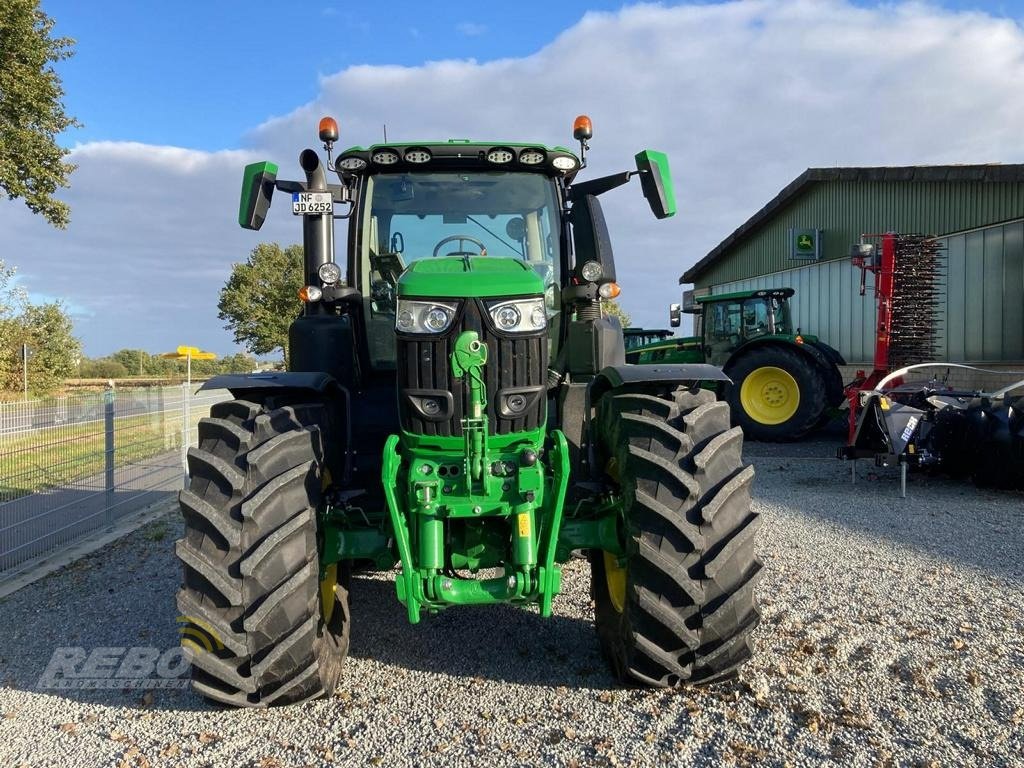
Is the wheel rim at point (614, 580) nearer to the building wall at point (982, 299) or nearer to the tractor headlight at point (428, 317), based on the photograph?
the tractor headlight at point (428, 317)

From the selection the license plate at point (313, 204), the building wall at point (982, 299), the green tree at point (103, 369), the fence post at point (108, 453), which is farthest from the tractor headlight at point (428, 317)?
the green tree at point (103, 369)

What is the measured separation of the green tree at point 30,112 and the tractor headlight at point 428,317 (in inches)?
536

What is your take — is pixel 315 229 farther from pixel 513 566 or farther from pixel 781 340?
pixel 781 340

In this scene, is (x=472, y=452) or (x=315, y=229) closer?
(x=472, y=452)

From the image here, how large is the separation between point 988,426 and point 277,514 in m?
7.95

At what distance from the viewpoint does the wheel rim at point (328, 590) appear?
3535 millimetres

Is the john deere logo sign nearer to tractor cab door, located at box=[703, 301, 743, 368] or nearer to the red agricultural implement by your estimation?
tractor cab door, located at box=[703, 301, 743, 368]

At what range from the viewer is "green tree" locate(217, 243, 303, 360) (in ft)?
116

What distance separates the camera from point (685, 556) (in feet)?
10.2

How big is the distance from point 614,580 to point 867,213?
1621cm

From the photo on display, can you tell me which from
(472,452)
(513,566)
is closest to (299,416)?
(472,452)

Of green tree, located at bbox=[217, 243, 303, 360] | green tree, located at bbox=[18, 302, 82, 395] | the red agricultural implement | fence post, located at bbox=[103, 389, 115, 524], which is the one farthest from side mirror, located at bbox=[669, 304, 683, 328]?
green tree, located at bbox=[217, 243, 303, 360]

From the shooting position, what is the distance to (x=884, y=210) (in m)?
16.7

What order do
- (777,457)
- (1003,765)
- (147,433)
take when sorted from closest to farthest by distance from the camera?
(1003,765), (147,433), (777,457)
